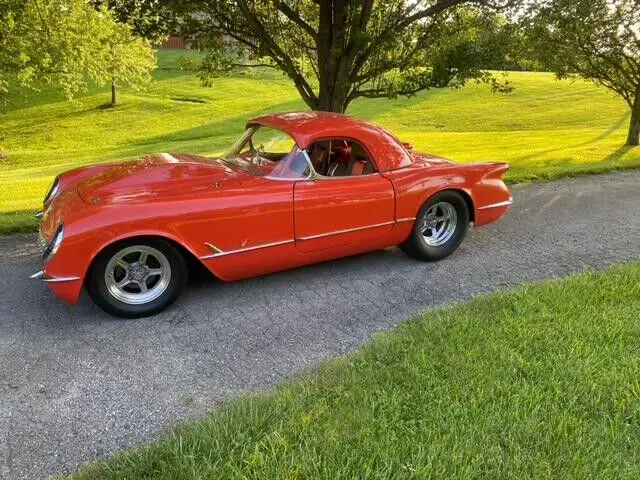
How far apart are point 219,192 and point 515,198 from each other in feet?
17.6

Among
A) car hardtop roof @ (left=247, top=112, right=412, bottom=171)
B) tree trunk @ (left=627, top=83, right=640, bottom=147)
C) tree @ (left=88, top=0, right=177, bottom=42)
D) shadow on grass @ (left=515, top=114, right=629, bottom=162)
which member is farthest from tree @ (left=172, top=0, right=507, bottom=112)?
tree trunk @ (left=627, top=83, right=640, bottom=147)

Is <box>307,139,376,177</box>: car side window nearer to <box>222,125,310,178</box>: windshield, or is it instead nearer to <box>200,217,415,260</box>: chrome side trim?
<box>222,125,310,178</box>: windshield

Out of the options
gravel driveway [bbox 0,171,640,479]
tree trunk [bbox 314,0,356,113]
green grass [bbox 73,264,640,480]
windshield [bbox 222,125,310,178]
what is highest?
tree trunk [bbox 314,0,356,113]

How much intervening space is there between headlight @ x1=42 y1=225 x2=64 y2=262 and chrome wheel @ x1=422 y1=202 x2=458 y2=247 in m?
3.29

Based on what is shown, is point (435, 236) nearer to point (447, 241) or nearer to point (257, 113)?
point (447, 241)

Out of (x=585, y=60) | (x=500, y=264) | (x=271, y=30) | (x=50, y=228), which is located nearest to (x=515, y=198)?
(x=500, y=264)

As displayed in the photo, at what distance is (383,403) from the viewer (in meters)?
2.71

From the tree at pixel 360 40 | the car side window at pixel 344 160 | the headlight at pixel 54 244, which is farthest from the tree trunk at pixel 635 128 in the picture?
the headlight at pixel 54 244

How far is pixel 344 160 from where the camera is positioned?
4875mm

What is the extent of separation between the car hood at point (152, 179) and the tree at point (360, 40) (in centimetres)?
347

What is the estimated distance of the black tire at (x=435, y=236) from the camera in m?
5.05

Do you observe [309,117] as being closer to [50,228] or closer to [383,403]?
[50,228]

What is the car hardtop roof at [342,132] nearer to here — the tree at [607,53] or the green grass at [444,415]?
the green grass at [444,415]

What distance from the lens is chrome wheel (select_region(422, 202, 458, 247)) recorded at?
5.25 m
